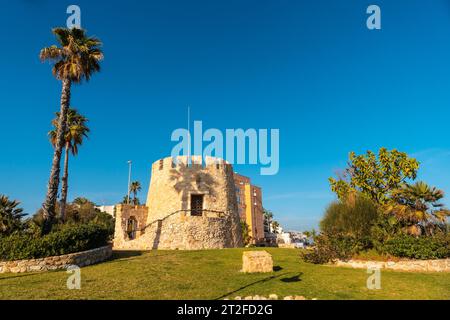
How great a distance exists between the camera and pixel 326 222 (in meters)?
17.0

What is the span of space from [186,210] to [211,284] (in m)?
16.7

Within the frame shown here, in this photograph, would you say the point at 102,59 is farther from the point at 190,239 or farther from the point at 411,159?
the point at 411,159

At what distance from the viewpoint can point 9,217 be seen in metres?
15.0

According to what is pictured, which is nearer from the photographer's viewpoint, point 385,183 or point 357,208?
point 357,208

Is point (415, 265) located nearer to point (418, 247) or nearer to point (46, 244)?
point (418, 247)

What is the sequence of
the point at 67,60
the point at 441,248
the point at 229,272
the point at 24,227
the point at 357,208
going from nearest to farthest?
the point at 229,272
the point at 441,248
the point at 24,227
the point at 357,208
the point at 67,60

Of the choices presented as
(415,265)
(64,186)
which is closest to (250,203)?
(64,186)

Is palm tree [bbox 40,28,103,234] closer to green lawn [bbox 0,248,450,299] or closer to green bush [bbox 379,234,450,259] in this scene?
green lawn [bbox 0,248,450,299]

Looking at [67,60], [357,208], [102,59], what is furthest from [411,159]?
[67,60]

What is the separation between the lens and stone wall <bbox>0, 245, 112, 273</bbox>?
41.4ft

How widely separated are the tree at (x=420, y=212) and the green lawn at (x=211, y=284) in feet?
13.3

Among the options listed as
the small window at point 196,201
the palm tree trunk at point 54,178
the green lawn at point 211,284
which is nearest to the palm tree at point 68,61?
the palm tree trunk at point 54,178

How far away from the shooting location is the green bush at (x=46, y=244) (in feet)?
42.4
